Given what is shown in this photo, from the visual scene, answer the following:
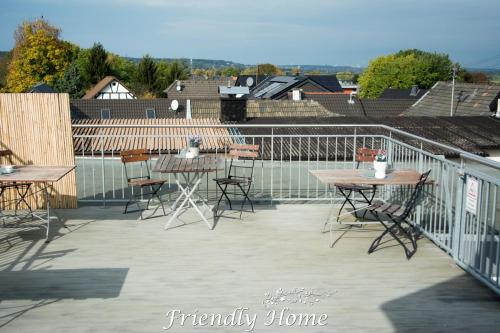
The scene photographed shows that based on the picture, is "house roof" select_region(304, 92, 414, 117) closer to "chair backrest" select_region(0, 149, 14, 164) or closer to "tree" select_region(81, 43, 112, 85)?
"tree" select_region(81, 43, 112, 85)

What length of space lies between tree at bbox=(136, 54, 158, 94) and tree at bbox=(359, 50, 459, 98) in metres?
37.7

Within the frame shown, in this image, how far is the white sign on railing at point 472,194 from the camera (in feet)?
15.5

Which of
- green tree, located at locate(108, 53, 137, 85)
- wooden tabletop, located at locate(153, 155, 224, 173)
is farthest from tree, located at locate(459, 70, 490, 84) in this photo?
wooden tabletop, located at locate(153, 155, 224, 173)

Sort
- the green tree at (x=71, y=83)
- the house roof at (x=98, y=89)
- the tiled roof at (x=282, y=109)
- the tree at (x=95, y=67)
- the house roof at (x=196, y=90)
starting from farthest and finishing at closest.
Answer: the tree at (x=95, y=67), the house roof at (x=196, y=90), the house roof at (x=98, y=89), the green tree at (x=71, y=83), the tiled roof at (x=282, y=109)

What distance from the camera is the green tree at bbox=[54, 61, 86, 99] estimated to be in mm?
51188

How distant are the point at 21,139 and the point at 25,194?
2.69ft

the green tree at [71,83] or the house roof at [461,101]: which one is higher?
the green tree at [71,83]

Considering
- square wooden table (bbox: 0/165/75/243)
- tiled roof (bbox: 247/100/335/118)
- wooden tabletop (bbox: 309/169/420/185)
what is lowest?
wooden tabletop (bbox: 309/169/420/185)

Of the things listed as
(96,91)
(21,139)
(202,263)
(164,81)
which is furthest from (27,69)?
(202,263)

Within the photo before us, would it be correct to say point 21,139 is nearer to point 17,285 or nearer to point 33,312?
point 17,285

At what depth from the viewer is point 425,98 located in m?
37.0

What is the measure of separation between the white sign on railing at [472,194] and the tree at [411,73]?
80.8 meters

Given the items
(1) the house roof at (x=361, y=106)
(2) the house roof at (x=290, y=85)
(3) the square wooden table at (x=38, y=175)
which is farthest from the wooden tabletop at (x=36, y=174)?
(2) the house roof at (x=290, y=85)

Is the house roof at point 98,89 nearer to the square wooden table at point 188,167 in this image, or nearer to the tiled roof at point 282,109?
the tiled roof at point 282,109
